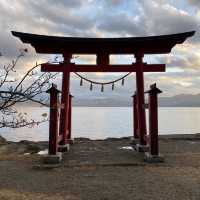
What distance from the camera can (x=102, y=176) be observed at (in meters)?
9.09

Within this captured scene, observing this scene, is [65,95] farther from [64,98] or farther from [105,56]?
[105,56]

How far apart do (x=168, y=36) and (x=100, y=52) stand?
7.72 ft

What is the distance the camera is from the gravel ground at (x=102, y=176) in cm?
750

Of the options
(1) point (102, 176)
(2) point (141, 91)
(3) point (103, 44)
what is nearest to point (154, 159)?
(1) point (102, 176)

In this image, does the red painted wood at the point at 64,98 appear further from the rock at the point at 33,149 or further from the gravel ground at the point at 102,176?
the rock at the point at 33,149

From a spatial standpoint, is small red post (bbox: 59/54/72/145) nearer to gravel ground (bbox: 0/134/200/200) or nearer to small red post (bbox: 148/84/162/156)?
gravel ground (bbox: 0/134/200/200)

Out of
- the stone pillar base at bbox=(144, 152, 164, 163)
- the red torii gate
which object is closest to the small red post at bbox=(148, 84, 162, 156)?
the stone pillar base at bbox=(144, 152, 164, 163)

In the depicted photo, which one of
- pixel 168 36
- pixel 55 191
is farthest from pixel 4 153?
pixel 168 36

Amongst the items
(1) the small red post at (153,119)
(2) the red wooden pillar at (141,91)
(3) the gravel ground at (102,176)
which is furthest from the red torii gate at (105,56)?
(3) the gravel ground at (102,176)

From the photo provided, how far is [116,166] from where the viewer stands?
33.9ft

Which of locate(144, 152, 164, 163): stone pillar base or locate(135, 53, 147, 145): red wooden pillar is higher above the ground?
locate(135, 53, 147, 145): red wooden pillar

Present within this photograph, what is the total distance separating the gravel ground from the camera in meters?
7.50

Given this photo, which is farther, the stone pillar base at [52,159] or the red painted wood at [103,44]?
the red painted wood at [103,44]

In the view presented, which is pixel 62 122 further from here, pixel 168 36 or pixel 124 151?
pixel 168 36
